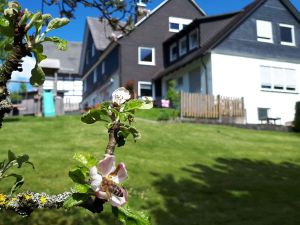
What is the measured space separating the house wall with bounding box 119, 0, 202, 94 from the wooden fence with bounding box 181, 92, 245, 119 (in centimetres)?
1191

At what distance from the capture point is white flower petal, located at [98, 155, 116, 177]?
1.32 meters

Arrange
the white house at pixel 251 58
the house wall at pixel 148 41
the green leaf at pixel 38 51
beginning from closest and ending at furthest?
the green leaf at pixel 38 51 < the white house at pixel 251 58 < the house wall at pixel 148 41

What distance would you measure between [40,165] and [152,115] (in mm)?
16104

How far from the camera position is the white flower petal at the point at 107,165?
132cm

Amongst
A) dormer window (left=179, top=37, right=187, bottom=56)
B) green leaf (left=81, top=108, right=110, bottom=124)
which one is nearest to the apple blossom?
green leaf (left=81, top=108, right=110, bottom=124)

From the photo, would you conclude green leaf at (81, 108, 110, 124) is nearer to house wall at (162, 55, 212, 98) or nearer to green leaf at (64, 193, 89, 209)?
green leaf at (64, 193, 89, 209)

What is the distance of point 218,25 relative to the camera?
3195 cm

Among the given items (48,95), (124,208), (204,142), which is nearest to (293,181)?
(204,142)

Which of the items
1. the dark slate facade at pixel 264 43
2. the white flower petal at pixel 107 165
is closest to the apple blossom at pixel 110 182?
the white flower petal at pixel 107 165

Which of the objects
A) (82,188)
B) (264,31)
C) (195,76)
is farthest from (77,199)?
(264,31)

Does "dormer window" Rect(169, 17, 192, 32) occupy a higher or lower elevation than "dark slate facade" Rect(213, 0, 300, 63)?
higher

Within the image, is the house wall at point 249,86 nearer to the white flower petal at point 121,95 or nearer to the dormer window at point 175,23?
the dormer window at point 175,23

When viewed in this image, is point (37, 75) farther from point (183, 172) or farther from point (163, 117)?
point (163, 117)

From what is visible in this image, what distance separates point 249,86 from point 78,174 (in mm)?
29065
